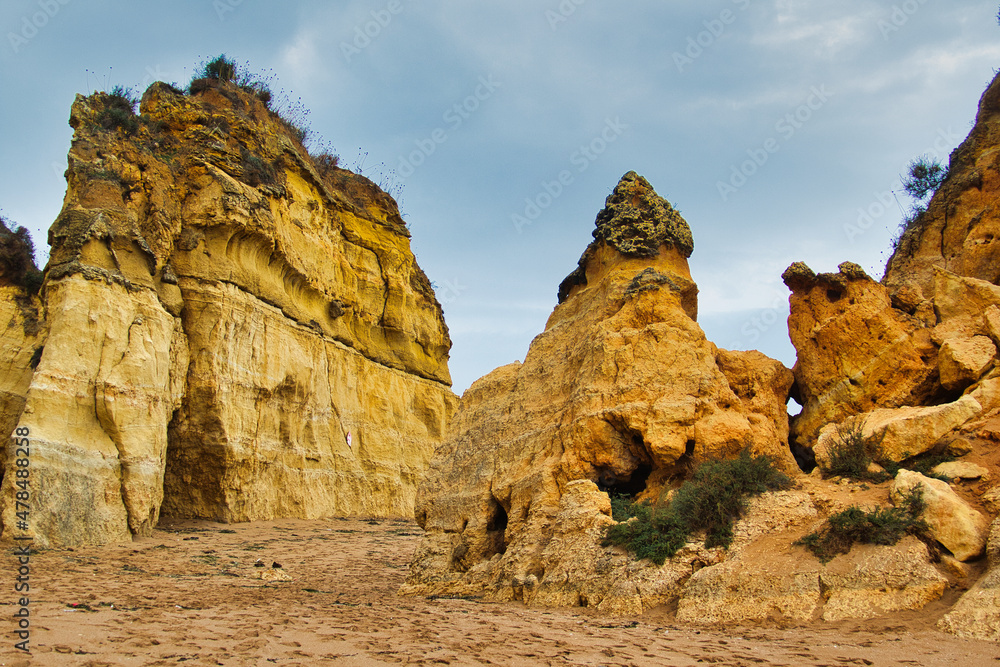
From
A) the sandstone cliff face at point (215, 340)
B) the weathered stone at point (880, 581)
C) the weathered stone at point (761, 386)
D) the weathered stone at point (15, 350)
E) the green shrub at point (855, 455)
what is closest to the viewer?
the weathered stone at point (880, 581)

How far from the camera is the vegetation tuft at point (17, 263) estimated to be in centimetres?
1891

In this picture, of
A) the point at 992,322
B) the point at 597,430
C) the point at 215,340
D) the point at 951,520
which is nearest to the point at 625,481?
the point at 597,430

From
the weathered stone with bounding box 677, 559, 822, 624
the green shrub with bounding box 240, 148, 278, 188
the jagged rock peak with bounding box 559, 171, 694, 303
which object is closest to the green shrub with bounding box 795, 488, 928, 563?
the weathered stone with bounding box 677, 559, 822, 624

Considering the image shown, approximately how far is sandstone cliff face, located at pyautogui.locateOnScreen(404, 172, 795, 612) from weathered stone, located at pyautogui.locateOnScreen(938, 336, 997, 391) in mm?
2085

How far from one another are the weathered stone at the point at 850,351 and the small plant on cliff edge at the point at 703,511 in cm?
212

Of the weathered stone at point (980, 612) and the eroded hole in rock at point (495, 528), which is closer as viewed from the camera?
the weathered stone at point (980, 612)

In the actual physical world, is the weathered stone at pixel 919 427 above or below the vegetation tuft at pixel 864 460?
above

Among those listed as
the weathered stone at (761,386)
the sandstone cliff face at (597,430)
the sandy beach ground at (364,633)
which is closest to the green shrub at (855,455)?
the sandstone cliff face at (597,430)

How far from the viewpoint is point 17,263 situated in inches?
753

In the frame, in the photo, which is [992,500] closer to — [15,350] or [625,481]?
[625,481]

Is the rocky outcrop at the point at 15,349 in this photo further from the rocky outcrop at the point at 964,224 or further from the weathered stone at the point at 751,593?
the rocky outcrop at the point at 964,224

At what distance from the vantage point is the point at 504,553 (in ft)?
29.6

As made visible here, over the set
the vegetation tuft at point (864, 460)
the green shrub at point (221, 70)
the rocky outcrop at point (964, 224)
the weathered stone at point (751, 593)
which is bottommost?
the weathered stone at point (751, 593)

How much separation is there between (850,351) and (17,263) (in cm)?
2094
